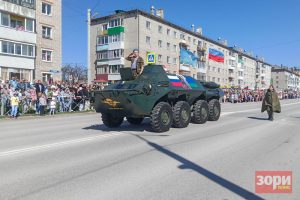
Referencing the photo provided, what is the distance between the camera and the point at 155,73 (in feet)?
40.0

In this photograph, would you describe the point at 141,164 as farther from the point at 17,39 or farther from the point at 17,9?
the point at 17,9

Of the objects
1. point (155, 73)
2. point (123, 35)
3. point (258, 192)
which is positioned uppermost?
point (123, 35)

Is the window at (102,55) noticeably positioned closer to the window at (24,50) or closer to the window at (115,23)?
the window at (115,23)

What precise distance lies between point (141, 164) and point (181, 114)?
5.64 m

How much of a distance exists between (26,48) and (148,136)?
31.7 metres

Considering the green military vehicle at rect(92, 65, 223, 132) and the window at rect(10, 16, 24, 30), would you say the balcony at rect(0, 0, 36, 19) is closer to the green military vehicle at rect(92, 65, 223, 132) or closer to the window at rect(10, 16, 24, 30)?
the window at rect(10, 16, 24, 30)

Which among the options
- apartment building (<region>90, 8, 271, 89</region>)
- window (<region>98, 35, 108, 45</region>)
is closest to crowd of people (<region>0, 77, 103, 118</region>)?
apartment building (<region>90, 8, 271, 89</region>)

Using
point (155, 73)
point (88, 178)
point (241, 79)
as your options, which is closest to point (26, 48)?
point (155, 73)

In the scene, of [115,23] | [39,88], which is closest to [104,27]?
[115,23]

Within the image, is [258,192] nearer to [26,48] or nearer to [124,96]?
[124,96]

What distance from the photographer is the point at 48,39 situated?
42.2 metres

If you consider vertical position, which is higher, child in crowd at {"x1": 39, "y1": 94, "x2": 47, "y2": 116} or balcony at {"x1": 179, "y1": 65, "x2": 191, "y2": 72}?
balcony at {"x1": 179, "y1": 65, "x2": 191, "y2": 72}

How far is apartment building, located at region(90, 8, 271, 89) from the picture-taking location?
57688 mm

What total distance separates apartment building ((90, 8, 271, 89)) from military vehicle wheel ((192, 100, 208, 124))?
1393 inches
